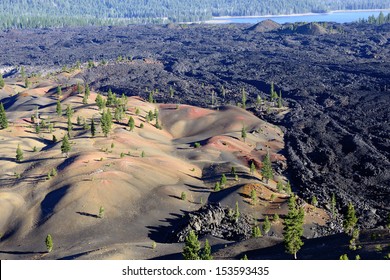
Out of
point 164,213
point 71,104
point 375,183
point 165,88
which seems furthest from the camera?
point 165,88

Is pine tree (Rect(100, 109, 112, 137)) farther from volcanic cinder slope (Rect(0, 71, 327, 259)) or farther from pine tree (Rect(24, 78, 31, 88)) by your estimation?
pine tree (Rect(24, 78, 31, 88))

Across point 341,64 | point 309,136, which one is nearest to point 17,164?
point 309,136

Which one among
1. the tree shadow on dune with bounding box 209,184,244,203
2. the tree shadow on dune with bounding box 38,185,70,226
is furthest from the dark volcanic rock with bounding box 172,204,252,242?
the tree shadow on dune with bounding box 38,185,70,226

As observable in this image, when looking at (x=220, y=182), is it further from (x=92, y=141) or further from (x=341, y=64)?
(x=341, y=64)

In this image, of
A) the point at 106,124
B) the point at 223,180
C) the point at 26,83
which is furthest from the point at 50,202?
the point at 26,83

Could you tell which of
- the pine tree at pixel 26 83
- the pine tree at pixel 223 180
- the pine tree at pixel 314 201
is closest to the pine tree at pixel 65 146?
the pine tree at pixel 223 180
